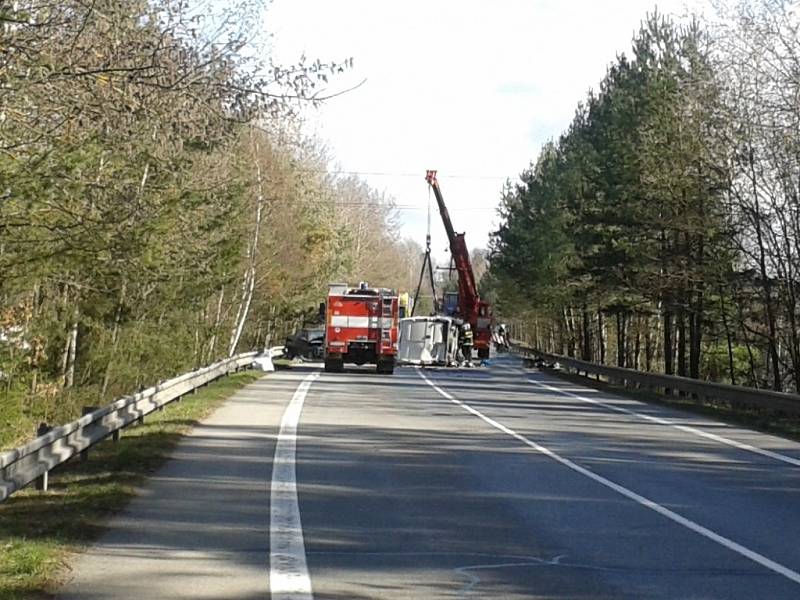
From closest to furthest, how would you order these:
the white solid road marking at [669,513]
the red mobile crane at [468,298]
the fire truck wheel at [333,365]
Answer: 1. the white solid road marking at [669,513]
2. the fire truck wheel at [333,365]
3. the red mobile crane at [468,298]

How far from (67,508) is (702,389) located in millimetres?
20857

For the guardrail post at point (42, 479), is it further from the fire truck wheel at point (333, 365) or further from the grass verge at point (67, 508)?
the fire truck wheel at point (333, 365)

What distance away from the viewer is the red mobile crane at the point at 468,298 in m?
56.9

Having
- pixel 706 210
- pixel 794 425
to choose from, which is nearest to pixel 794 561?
pixel 794 425

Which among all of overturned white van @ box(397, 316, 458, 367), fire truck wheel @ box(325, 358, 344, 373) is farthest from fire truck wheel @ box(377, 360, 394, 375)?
overturned white van @ box(397, 316, 458, 367)

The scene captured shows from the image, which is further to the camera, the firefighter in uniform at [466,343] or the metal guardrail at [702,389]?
the firefighter in uniform at [466,343]

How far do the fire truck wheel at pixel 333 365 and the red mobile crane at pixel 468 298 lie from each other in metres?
11.6

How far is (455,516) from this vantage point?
11.8m

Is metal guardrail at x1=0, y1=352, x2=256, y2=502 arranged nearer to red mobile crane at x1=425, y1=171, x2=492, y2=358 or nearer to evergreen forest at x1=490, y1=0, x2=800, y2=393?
evergreen forest at x1=490, y1=0, x2=800, y2=393

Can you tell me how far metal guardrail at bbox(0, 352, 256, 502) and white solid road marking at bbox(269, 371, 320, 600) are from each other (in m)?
2.09

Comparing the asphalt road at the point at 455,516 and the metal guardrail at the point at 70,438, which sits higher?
the metal guardrail at the point at 70,438

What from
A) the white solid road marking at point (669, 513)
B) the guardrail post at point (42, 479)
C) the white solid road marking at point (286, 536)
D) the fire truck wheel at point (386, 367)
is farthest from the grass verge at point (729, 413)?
the guardrail post at point (42, 479)

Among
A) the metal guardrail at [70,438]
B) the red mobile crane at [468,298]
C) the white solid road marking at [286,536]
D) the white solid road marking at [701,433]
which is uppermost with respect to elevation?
the red mobile crane at [468,298]

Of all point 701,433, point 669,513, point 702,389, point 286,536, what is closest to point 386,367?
point 702,389
